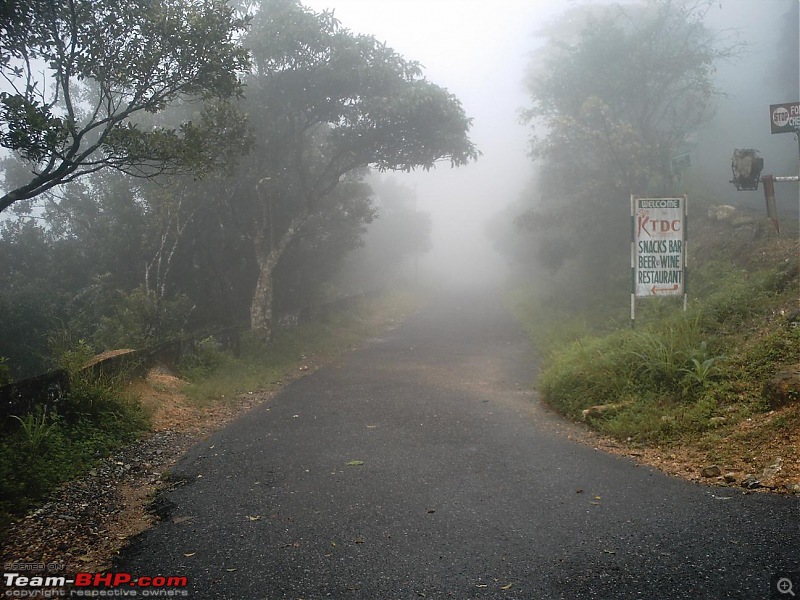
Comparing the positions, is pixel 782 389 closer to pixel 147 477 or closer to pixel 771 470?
pixel 771 470

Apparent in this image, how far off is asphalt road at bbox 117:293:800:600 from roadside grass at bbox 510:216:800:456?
70 cm

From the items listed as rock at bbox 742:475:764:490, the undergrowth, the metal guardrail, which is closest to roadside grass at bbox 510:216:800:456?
rock at bbox 742:475:764:490

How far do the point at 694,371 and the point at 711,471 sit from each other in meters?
2.14

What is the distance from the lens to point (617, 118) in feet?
65.2

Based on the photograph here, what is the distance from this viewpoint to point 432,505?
446cm

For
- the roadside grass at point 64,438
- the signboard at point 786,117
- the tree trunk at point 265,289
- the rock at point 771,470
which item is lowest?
the rock at point 771,470

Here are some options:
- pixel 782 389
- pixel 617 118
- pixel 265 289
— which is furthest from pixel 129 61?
pixel 617 118

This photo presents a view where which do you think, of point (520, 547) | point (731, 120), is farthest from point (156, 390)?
point (731, 120)

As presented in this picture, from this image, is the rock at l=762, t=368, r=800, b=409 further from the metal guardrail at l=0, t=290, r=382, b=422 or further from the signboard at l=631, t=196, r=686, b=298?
the metal guardrail at l=0, t=290, r=382, b=422

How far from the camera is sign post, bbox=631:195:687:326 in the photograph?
9664 millimetres

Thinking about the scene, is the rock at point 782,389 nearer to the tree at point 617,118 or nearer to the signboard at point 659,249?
the signboard at point 659,249

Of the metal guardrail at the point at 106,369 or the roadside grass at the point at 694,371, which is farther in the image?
the roadside grass at the point at 694,371

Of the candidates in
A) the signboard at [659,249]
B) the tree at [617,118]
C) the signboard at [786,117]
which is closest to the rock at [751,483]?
the signboard at [659,249]

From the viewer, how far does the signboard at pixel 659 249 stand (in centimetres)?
966
